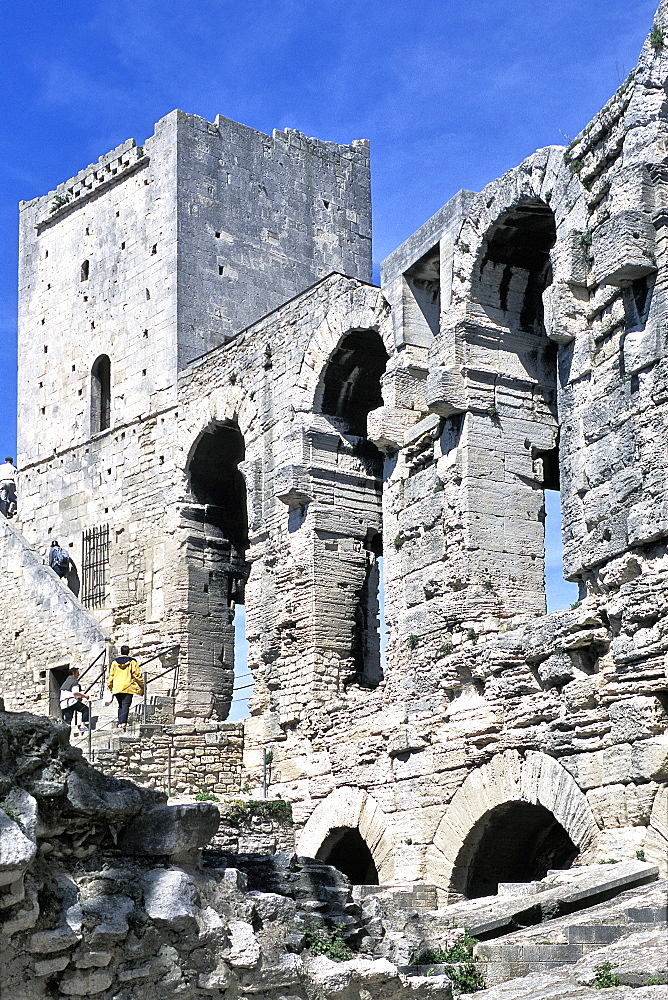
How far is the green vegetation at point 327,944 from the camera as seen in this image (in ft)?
25.0

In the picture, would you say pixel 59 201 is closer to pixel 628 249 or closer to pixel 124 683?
pixel 124 683

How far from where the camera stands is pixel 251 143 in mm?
21906

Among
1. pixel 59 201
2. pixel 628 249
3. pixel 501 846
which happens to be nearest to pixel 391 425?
pixel 628 249

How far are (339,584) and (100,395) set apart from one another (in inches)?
293

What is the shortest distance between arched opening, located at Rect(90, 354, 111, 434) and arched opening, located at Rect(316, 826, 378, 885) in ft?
28.2

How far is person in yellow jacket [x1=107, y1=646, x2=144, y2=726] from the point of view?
15.9 m

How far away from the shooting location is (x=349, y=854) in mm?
15352

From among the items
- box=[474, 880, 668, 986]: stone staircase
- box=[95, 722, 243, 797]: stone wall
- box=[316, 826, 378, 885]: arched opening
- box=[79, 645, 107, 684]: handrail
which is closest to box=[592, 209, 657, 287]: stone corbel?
box=[474, 880, 668, 986]: stone staircase

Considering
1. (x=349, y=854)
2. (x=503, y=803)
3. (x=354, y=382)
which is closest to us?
(x=503, y=803)

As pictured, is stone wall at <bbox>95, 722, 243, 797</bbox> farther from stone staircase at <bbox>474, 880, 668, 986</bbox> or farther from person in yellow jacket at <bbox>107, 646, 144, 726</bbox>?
stone staircase at <bbox>474, 880, 668, 986</bbox>

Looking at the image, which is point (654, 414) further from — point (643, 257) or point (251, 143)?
point (251, 143)

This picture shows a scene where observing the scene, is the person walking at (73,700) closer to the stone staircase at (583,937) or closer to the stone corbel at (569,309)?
the stone corbel at (569,309)

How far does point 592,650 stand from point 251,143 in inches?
520

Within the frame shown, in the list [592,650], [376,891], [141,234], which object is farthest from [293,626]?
[141,234]
